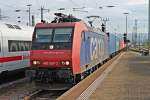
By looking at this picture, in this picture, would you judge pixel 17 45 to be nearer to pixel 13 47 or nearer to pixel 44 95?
pixel 13 47

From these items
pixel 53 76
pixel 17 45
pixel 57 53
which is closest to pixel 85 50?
pixel 57 53

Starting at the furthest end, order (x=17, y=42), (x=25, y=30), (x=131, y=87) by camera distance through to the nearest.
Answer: (x=25, y=30) → (x=17, y=42) → (x=131, y=87)

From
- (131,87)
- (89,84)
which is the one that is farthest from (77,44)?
(131,87)

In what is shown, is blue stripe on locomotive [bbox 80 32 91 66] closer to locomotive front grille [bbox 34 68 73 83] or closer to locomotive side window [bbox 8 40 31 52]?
locomotive front grille [bbox 34 68 73 83]

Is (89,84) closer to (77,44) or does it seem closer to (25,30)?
(77,44)

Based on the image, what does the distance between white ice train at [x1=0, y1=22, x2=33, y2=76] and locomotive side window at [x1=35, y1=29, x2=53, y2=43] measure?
7.45ft

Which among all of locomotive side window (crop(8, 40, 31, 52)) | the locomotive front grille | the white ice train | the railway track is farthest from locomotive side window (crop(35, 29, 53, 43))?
locomotive side window (crop(8, 40, 31, 52))

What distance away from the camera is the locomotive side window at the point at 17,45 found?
19298 mm

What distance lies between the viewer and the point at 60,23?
54.1 ft

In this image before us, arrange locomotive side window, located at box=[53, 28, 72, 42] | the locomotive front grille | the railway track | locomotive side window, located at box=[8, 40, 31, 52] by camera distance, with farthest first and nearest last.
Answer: locomotive side window, located at box=[8, 40, 31, 52] → locomotive side window, located at box=[53, 28, 72, 42] → the locomotive front grille → the railway track

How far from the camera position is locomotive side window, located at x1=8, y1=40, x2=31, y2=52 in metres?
19.3

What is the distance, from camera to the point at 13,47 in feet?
64.4

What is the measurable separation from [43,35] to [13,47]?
3.72m

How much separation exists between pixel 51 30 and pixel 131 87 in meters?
4.02
